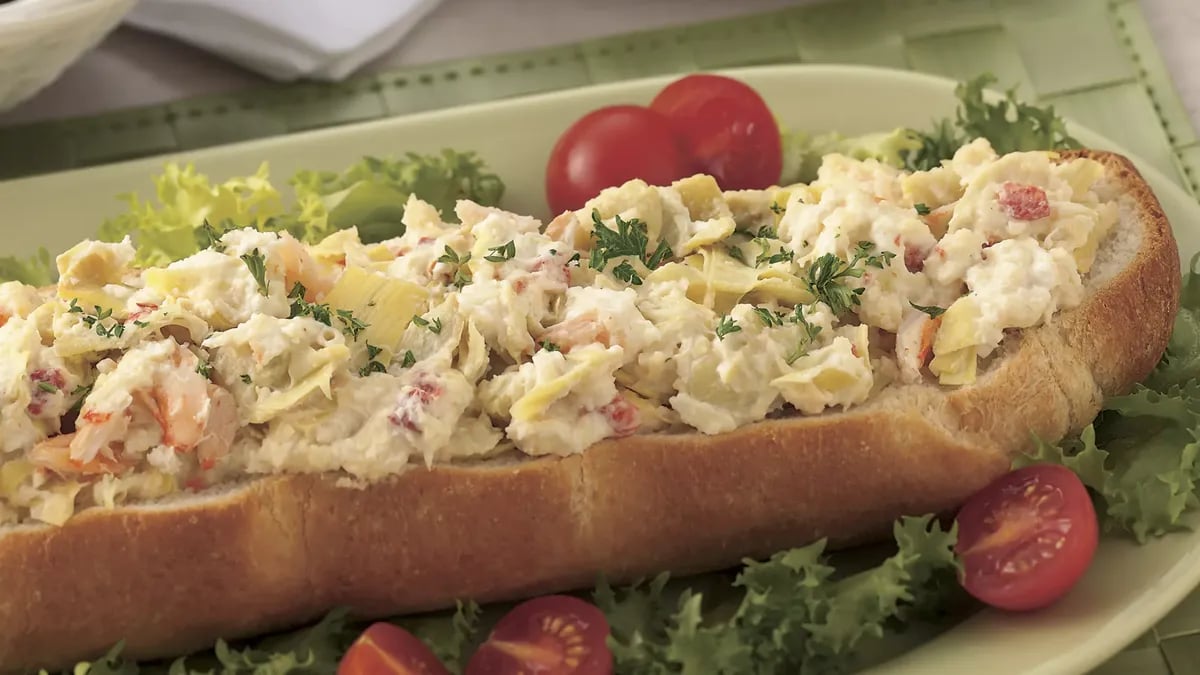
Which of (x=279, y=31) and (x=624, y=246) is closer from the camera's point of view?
(x=624, y=246)

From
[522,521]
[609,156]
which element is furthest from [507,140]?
[522,521]

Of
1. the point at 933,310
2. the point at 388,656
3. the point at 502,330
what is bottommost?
the point at 933,310

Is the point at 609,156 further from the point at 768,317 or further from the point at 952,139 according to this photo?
the point at 768,317

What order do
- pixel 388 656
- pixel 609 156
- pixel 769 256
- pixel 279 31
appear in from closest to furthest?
pixel 388 656
pixel 769 256
pixel 609 156
pixel 279 31

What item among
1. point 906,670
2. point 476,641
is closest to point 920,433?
point 906,670

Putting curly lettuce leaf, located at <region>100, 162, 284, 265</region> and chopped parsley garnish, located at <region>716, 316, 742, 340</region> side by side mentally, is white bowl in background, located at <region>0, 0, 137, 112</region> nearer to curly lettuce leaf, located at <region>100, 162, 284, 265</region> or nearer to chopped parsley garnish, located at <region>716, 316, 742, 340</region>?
curly lettuce leaf, located at <region>100, 162, 284, 265</region>

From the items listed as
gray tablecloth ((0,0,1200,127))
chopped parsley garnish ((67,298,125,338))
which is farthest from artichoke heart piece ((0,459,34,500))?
gray tablecloth ((0,0,1200,127))
